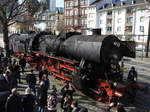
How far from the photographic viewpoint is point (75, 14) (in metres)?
78.1

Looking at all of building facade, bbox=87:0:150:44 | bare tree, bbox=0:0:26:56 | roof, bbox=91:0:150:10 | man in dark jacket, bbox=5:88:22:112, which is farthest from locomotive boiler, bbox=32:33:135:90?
roof, bbox=91:0:150:10

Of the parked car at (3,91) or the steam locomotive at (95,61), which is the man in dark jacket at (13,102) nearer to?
the parked car at (3,91)

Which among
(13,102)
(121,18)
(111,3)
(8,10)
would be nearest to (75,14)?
(111,3)

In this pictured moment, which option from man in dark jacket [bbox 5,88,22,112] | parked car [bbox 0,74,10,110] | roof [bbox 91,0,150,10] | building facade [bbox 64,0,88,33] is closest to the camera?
man in dark jacket [bbox 5,88,22,112]

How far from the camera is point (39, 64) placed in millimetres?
18234

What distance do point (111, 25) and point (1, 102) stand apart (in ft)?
185

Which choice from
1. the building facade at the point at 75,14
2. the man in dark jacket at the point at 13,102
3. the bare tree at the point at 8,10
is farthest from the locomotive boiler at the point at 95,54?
the building facade at the point at 75,14

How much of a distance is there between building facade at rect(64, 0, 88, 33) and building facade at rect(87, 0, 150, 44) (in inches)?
152

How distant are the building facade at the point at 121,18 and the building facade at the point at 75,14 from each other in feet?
12.6

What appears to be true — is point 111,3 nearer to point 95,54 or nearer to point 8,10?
point 8,10

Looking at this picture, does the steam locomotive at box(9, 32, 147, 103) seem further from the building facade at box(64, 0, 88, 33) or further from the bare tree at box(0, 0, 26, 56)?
the building facade at box(64, 0, 88, 33)

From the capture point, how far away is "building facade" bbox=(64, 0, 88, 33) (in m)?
74.5

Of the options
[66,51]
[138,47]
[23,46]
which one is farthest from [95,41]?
[138,47]

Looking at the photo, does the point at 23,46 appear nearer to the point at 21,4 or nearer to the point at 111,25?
the point at 21,4
